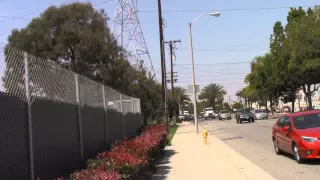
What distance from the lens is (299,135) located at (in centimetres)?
1183

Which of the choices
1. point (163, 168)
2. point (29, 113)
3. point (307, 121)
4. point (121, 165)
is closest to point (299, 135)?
point (307, 121)

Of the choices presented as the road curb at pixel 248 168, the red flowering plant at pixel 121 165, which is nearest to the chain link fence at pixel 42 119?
the red flowering plant at pixel 121 165

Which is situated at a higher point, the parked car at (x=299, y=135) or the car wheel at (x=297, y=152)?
the parked car at (x=299, y=135)

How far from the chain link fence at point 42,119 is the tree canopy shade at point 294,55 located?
95.7 ft

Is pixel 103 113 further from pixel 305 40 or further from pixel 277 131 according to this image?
pixel 305 40

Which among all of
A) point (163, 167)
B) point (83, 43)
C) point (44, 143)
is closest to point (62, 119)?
point (44, 143)

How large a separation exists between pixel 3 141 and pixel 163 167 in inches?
317

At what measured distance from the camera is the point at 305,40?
35.6m

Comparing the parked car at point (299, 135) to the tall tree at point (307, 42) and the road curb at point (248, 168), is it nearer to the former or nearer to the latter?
the road curb at point (248, 168)

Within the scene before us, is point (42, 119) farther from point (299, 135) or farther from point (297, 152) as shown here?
point (297, 152)

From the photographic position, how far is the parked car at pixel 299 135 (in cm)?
1140

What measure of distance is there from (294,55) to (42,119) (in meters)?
34.6

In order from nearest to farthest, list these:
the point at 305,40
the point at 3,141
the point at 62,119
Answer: the point at 3,141 → the point at 62,119 → the point at 305,40

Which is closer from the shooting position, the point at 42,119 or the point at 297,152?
the point at 42,119
